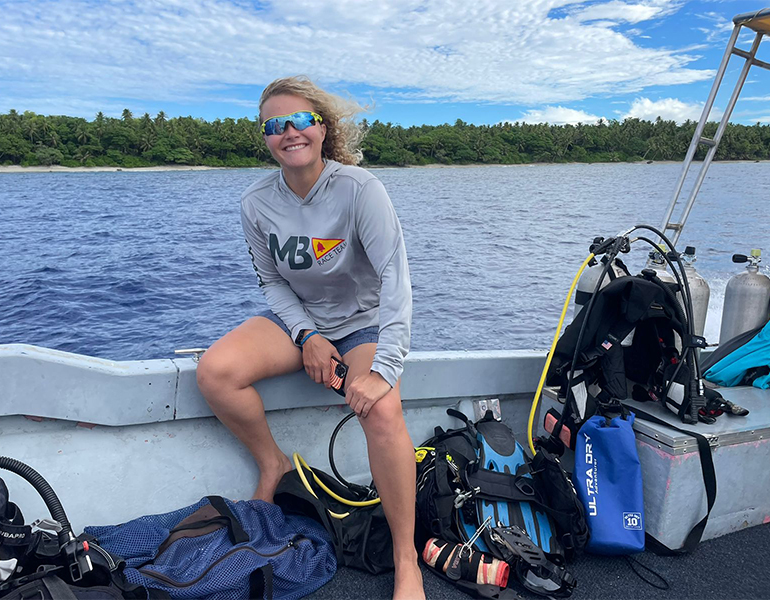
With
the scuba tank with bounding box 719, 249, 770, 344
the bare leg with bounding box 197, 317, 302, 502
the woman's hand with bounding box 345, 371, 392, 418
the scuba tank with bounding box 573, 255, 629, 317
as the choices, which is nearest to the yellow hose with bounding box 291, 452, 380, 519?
the bare leg with bounding box 197, 317, 302, 502

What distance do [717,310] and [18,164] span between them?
6614 cm

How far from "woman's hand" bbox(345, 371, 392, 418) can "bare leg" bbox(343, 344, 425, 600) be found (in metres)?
0.03

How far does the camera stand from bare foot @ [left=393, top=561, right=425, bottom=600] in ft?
6.03

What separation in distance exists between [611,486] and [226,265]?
13.0 m

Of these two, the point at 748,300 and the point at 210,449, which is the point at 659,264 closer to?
the point at 748,300

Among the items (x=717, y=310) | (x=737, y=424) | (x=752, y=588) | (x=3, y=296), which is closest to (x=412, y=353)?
(x=737, y=424)

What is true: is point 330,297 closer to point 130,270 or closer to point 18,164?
point 130,270

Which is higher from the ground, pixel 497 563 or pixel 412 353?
pixel 412 353

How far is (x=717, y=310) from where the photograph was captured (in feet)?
24.9

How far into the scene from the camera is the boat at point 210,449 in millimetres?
2004

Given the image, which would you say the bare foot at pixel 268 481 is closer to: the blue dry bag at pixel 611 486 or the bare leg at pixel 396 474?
the bare leg at pixel 396 474

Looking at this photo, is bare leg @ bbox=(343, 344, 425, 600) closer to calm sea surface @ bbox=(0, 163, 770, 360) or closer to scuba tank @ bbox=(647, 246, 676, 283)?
scuba tank @ bbox=(647, 246, 676, 283)

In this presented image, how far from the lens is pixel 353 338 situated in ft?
7.45

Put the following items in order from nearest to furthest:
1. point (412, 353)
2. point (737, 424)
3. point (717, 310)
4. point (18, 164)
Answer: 1. point (737, 424)
2. point (412, 353)
3. point (717, 310)
4. point (18, 164)
